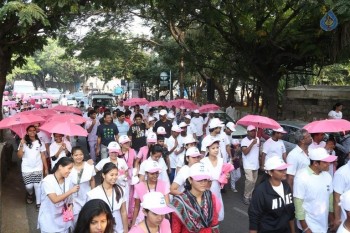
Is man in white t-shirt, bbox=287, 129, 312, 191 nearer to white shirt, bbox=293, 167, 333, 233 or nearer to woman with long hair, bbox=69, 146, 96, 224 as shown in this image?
white shirt, bbox=293, 167, 333, 233

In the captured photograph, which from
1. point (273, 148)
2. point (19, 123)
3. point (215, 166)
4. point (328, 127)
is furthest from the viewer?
point (273, 148)

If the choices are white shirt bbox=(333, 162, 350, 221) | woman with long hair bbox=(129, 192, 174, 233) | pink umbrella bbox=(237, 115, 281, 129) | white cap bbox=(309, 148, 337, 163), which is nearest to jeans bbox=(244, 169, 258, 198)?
A: pink umbrella bbox=(237, 115, 281, 129)

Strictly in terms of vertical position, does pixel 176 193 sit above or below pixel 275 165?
below

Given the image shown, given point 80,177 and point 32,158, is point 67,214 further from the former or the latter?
point 32,158

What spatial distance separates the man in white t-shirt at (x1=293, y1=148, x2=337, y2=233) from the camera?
4.82 meters

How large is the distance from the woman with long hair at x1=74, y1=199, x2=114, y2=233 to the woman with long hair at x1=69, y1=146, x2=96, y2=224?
101 inches

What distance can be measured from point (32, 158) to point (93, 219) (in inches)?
199

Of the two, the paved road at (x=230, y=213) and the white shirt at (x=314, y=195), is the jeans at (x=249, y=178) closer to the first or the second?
the paved road at (x=230, y=213)

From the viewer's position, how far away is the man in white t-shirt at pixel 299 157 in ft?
20.8

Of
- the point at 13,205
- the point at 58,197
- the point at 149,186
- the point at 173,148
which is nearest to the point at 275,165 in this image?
the point at 149,186

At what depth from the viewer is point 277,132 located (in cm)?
806

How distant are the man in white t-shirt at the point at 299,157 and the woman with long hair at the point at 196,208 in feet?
8.39

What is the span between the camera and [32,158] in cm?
758

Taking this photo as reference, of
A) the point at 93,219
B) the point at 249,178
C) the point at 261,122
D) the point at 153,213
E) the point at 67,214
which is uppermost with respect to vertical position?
the point at 261,122
